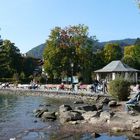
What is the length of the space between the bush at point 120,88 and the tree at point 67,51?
45662 millimetres

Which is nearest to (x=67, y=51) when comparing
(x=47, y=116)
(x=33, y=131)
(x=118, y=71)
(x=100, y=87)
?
(x=118, y=71)

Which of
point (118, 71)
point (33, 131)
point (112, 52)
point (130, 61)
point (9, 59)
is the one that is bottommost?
point (33, 131)

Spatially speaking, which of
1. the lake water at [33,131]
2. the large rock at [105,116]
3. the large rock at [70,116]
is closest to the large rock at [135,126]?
the lake water at [33,131]

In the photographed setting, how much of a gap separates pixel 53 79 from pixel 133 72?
2157 cm

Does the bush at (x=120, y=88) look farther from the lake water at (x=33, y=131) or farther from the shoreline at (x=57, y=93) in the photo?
the lake water at (x=33, y=131)

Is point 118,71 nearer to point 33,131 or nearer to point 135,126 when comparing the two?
point 33,131

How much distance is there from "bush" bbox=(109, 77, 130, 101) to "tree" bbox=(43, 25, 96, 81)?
45.7 meters

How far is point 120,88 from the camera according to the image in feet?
144

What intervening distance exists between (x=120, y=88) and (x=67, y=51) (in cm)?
4816

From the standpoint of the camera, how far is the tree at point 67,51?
9075 cm

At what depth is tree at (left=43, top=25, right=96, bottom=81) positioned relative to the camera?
90750 millimetres

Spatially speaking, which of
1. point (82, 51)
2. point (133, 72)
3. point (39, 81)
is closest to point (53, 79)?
point (39, 81)

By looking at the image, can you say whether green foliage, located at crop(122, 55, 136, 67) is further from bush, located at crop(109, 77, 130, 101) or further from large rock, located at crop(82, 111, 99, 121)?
large rock, located at crop(82, 111, 99, 121)

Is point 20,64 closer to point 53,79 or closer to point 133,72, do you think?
point 53,79
